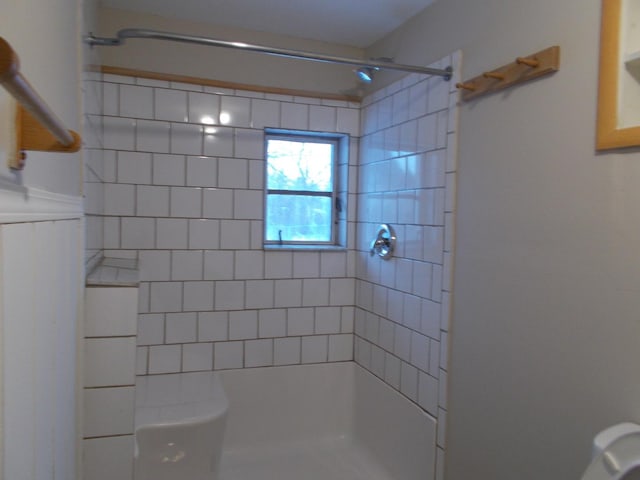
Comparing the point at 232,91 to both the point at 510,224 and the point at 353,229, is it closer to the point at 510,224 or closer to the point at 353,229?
the point at 353,229

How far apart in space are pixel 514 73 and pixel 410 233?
2.74 feet

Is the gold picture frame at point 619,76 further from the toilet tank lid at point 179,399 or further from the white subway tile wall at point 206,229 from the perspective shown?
the toilet tank lid at point 179,399

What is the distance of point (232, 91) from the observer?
7.84 ft

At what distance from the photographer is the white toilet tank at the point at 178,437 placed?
1.81 meters

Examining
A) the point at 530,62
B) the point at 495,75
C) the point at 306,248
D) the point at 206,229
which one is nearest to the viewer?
the point at 530,62

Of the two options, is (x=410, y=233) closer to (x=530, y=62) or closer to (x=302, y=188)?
(x=302, y=188)

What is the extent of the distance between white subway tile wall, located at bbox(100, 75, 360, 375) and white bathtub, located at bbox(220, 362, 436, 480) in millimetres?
129

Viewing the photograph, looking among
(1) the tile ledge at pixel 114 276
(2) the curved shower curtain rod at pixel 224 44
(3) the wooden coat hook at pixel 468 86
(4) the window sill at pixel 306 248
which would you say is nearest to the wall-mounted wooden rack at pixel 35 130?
(1) the tile ledge at pixel 114 276

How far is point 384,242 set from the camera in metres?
2.30

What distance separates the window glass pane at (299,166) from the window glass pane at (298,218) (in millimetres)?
68

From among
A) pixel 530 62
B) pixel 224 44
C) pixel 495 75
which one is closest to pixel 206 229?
pixel 224 44

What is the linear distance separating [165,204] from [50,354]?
5.19 ft

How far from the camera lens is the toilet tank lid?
73.2 inches


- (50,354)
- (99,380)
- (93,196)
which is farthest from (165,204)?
(50,354)
